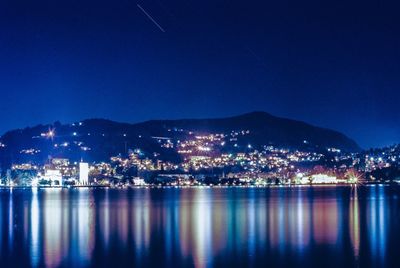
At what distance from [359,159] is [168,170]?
147 feet

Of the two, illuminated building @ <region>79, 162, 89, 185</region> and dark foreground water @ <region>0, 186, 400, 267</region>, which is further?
illuminated building @ <region>79, 162, 89, 185</region>

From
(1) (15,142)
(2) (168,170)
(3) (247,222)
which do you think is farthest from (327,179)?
(3) (247,222)

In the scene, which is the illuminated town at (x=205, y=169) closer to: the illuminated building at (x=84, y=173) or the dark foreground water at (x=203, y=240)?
the illuminated building at (x=84, y=173)

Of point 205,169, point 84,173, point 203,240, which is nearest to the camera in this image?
point 203,240

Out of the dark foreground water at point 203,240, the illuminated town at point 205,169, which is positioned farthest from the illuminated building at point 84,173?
the dark foreground water at point 203,240

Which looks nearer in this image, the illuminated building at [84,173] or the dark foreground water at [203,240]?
the dark foreground water at [203,240]

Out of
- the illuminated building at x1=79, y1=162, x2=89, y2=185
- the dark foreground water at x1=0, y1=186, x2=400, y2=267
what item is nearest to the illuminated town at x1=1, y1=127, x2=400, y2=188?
the illuminated building at x1=79, y1=162, x2=89, y2=185

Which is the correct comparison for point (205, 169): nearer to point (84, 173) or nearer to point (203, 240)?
point (84, 173)

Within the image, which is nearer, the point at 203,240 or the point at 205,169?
the point at 203,240

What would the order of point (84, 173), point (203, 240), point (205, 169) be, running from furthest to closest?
1. point (205, 169)
2. point (84, 173)
3. point (203, 240)

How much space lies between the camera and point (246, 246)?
78.8 ft

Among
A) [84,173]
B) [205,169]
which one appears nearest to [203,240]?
[84,173]

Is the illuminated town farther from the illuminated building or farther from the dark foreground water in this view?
the dark foreground water

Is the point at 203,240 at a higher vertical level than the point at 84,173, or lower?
lower
